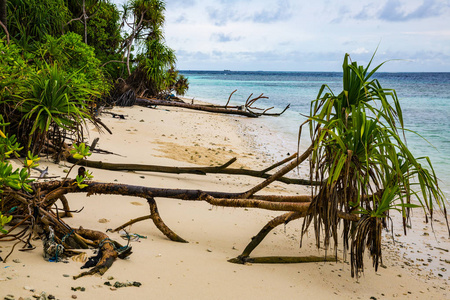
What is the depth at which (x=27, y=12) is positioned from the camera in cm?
809

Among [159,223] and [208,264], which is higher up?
[159,223]

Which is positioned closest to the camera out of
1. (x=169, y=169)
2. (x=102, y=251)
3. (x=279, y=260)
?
(x=102, y=251)

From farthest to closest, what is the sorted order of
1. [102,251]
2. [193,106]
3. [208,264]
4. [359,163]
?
[193,106] → [208,264] → [359,163] → [102,251]

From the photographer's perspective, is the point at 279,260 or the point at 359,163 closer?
the point at 359,163

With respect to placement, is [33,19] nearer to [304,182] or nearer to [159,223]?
[304,182]

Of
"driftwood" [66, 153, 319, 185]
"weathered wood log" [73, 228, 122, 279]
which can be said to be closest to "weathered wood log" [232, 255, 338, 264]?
"weathered wood log" [73, 228, 122, 279]

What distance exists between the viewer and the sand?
2215mm

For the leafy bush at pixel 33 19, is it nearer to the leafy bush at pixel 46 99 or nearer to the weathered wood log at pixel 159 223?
the leafy bush at pixel 46 99

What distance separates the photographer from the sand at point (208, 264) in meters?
2.21

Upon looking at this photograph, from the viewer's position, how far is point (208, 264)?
2.85 metres

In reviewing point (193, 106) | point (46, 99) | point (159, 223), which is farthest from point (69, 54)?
point (193, 106)

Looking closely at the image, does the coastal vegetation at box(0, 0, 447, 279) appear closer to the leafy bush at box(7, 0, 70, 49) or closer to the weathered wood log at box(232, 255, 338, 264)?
the weathered wood log at box(232, 255, 338, 264)

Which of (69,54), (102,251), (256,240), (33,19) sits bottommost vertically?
(256,240)

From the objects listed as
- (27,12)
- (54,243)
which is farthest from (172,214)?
(27,12)
